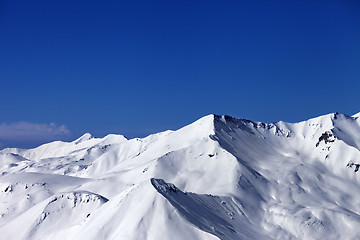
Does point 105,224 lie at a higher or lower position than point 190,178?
lower

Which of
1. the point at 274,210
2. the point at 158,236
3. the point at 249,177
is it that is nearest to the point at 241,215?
the point at 274,210

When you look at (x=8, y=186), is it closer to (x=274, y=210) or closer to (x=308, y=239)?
(x=274, y=210)

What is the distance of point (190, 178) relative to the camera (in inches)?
7697

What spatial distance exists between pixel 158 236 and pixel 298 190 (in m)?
103

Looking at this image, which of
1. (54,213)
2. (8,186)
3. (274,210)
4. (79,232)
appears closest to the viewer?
(79,232)

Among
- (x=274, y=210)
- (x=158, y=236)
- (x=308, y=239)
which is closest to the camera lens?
(x=158, y=236)

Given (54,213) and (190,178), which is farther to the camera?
(190,178)

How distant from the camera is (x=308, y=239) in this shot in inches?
6225

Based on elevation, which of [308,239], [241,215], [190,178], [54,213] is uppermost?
[190,178]

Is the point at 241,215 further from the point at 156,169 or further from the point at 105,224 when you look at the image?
the point at 105,224

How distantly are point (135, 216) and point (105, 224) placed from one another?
758cm

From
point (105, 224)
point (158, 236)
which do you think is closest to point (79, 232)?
point (105, 224)

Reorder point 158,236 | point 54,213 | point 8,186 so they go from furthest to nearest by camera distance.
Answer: point 8,186, point 54,213, point 158,236

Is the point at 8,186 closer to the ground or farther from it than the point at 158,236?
farther from it
